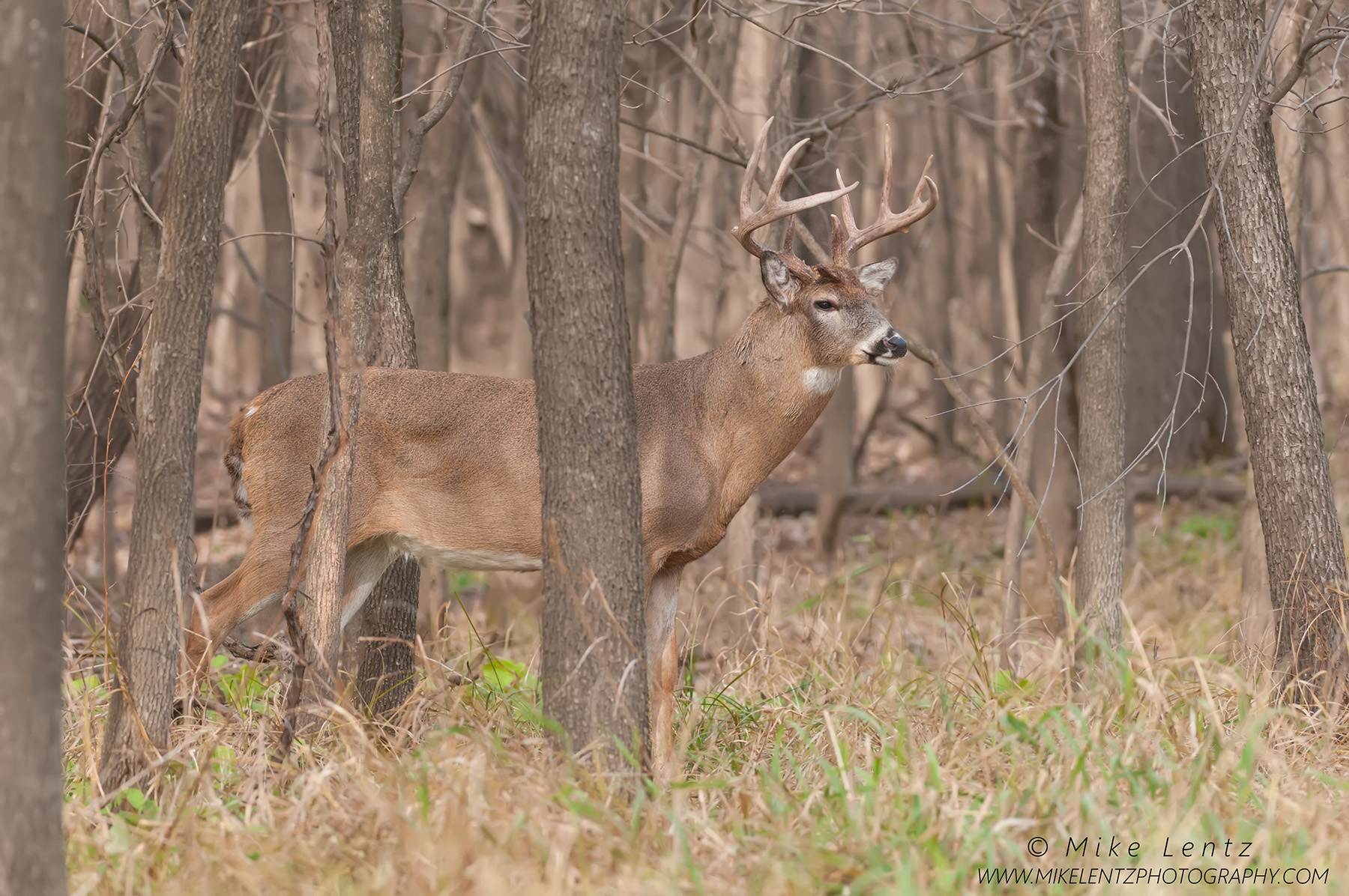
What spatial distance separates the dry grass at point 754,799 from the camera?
3.31 m

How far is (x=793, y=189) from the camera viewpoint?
8.12 meters

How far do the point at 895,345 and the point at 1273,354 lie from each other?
144 cm

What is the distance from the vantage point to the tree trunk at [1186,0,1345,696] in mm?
5164

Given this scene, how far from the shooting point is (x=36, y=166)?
3.05m

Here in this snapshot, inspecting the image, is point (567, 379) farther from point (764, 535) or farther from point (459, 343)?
point (459, 343)

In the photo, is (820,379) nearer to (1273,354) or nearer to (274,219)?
(1273,354)

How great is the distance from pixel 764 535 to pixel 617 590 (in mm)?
8205

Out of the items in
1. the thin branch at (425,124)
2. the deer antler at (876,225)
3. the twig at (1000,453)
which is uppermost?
the thin branch at (425,124)

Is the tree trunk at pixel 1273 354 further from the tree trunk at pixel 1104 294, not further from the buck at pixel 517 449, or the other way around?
the buck at pixel 517 449

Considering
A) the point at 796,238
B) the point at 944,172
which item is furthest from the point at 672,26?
the point at 944,172

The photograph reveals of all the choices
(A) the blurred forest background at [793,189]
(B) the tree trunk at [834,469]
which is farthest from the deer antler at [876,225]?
(B) the tree trunk at [834,469]

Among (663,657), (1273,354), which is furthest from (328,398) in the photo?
(1273,354)

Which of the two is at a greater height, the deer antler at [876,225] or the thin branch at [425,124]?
the thin branch at [425,124]

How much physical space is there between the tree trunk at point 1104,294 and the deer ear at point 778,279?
1240 millimetres
